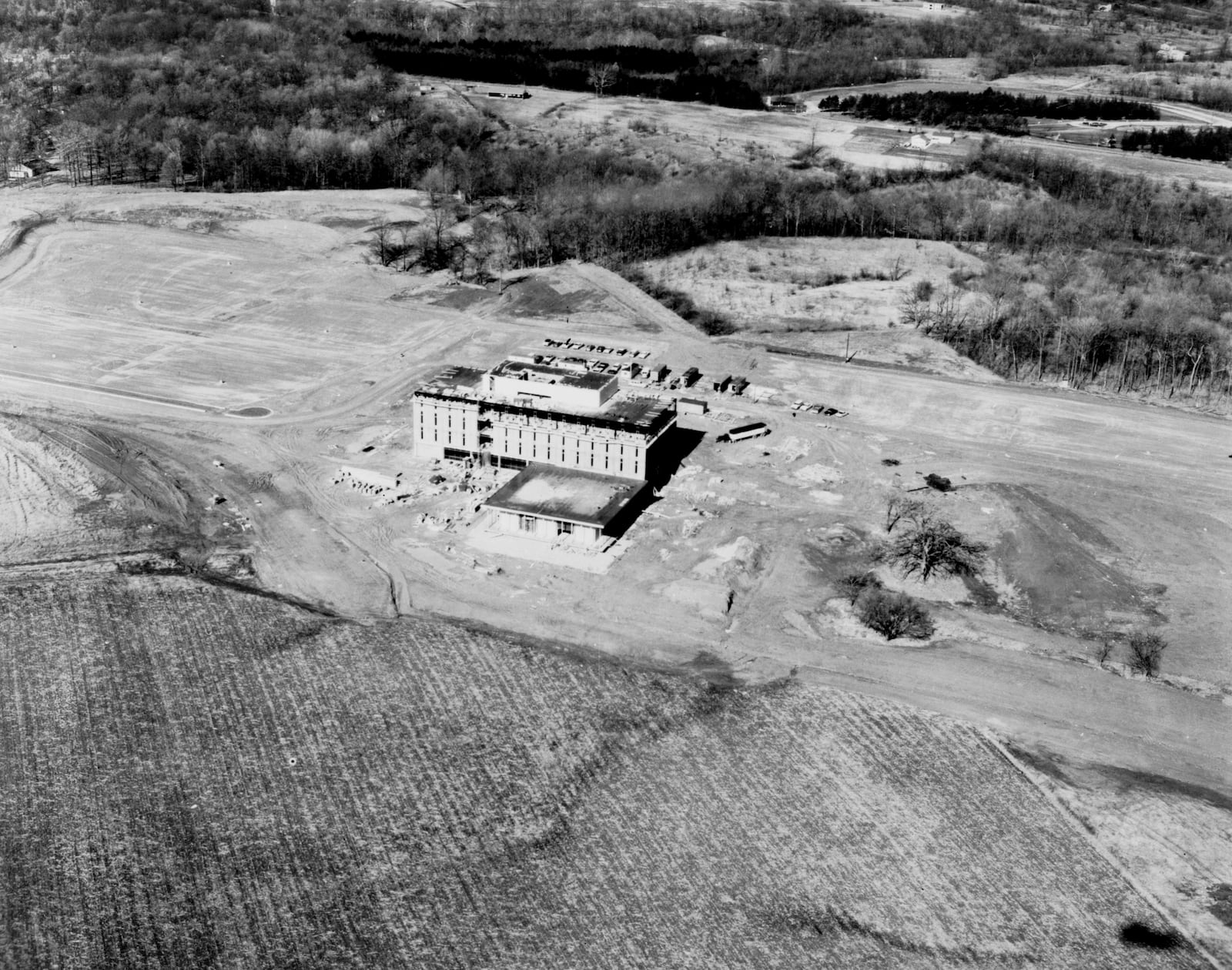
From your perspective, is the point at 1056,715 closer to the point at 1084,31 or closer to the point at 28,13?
the point at 28,13

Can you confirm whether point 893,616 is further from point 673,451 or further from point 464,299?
point 464,299

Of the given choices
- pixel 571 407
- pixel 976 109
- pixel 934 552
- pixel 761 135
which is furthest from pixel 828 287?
pixel 976 109

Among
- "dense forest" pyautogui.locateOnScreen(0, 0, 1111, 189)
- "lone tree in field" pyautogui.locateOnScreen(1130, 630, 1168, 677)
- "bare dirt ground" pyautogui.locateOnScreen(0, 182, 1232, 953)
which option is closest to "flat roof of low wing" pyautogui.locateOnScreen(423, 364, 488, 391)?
"bare dirt ground" pyautogui.locateOnScreen(0, 182, 1232, 953)

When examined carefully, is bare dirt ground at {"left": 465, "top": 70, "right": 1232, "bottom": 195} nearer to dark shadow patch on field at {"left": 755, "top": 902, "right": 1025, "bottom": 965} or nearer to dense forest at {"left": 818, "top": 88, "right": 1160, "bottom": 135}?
dense forest at {"left": 818, "top": 88, "right": 1160, "bottom": 135}

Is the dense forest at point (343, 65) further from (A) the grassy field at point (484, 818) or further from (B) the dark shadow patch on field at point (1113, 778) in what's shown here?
(B) the dark shadow patch on field at point (1113, 778)

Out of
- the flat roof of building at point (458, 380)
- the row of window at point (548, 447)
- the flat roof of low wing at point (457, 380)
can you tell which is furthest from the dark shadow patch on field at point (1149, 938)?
the flat roof of low wing at point (457, 380)

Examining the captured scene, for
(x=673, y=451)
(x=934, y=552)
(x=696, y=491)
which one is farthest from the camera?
(x=673, y=451)
